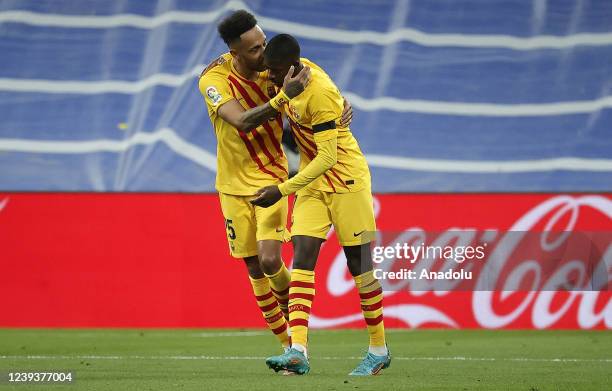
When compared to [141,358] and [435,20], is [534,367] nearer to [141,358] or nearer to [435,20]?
[141,358]

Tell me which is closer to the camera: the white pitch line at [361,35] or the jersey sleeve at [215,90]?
the jersey sleeve at [215,90]

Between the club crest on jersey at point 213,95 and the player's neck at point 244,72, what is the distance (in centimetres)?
20

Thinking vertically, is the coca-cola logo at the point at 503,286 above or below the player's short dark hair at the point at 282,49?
above

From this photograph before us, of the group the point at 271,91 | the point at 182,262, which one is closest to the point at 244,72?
the point at 271,91

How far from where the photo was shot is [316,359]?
27.7 feet

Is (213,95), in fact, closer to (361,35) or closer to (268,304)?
(268,304)

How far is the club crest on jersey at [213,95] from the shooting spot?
7484 mm

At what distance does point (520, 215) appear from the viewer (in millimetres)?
11867

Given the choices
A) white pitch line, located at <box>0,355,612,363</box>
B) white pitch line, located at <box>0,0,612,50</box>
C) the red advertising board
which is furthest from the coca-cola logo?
white pitch line, located at <box>0,0,612,50</box>

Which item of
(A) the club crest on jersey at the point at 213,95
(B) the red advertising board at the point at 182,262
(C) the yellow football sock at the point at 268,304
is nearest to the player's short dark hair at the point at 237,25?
(A) the club crest on jersey at the point at 213,95

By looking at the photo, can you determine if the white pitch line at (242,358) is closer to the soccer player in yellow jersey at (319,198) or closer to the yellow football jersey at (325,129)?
the soccer player in yellow jersey at (319,198)

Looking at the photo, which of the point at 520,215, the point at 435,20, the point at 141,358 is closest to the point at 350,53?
the point at 435,20

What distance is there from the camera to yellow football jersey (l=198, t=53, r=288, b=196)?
24.9ft

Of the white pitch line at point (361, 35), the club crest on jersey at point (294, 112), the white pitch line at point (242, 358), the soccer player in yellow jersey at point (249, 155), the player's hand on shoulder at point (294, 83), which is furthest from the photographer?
the white pitch line at point (361, 35)
